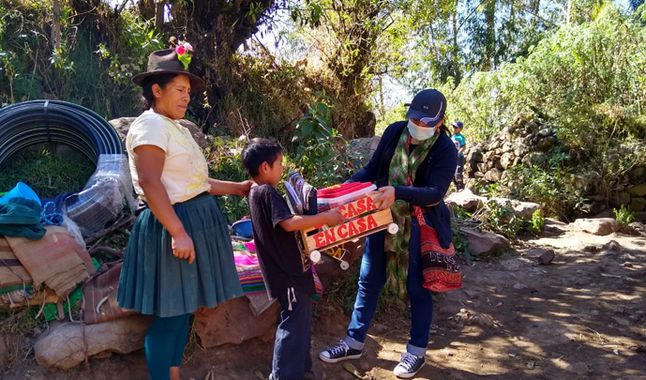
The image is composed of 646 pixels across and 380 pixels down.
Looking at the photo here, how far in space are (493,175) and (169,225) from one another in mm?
8630

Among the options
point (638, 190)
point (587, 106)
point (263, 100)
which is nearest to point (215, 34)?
point (263, 100)

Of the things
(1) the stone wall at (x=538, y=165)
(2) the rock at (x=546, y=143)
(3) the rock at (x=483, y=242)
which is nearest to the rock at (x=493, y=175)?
(1) the stone wall at (x=538, y=165)

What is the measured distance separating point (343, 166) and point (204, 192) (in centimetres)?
283

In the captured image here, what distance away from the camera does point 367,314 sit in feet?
10.7

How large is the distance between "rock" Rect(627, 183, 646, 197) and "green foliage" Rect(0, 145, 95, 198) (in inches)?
314

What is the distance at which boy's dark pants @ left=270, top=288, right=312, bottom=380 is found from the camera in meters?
2.77

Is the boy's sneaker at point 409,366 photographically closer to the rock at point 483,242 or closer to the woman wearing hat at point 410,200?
the woman wearing hat at point 410,200

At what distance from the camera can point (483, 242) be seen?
5.90 metres

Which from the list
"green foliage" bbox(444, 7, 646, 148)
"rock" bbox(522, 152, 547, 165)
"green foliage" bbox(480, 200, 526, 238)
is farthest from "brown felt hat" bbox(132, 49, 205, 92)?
"green foliage" bbox(444, 7, 646, 148)

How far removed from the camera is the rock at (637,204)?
8.60 m

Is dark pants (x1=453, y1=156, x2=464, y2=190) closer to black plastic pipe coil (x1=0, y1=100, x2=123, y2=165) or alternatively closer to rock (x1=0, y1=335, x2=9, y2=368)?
black plastic pipe coil (x1=0, y1=100, x2=123, y2=165)

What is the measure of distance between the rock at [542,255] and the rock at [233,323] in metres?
3.69

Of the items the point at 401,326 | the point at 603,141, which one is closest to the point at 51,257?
the point at 401,326

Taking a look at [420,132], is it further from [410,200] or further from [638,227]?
[638,227]
